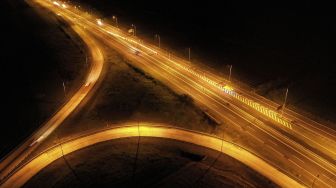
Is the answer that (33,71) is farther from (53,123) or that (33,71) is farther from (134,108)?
(134,108)

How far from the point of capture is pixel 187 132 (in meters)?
79.4

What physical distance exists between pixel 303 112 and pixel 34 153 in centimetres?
7251

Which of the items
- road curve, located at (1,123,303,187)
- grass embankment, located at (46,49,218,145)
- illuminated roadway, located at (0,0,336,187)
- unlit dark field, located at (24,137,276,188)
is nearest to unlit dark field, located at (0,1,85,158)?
grass embankment, located at (46,49,218,145)

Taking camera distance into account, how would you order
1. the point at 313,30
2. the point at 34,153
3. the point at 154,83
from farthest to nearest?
the point at 313,30, the point at 154,83, the point at 34,153

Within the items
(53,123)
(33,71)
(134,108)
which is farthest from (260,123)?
(33,71)

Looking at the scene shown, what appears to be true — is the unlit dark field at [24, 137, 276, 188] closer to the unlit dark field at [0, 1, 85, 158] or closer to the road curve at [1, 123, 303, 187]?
the road curve at [1, 123, 303, 187]

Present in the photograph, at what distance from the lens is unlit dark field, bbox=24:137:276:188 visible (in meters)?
65.4

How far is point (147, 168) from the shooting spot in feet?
227

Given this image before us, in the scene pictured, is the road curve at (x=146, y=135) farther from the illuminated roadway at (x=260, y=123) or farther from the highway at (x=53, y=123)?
the highway at (x=53, y=123)

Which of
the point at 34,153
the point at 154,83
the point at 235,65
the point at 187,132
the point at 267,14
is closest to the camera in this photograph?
the point at 34,153

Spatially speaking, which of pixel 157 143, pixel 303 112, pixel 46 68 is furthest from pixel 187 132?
pixel 46 68

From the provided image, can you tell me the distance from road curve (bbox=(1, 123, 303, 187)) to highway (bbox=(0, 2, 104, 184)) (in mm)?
3730

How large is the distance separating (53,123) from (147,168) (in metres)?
32.8

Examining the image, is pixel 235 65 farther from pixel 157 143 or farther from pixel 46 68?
pixel 46 68
